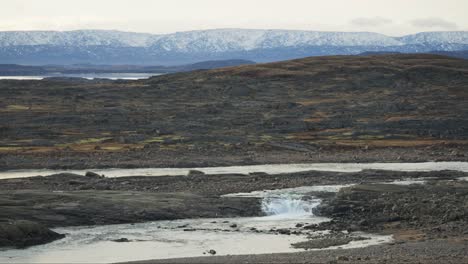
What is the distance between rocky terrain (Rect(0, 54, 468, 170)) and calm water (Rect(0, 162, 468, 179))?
3.07 metres

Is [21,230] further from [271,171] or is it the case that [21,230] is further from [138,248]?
[271,171]

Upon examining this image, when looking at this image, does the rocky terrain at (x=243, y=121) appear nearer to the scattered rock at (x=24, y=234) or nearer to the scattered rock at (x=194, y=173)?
the scattered rock at (x=194, y=173)

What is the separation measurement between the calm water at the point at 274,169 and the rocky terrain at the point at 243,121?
3.07 metres

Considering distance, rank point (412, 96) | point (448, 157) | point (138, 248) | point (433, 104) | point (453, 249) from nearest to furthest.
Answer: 1. point (453, 249)
2. point (138, 248)
3. point (448, 157)
4. point (433, 104)
5. point (412, 96)

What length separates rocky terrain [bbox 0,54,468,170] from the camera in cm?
10444

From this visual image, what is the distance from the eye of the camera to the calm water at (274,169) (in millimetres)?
89750

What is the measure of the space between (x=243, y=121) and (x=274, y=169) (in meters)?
50.3

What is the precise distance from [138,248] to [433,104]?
11357 cm

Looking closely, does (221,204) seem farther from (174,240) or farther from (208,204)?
(174,240)

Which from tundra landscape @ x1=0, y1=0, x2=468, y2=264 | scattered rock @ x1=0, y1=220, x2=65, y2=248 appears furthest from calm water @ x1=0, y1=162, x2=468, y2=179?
scattered rock @ x1=0, y1=220, x2=65, y2=248

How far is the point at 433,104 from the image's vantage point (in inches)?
6132

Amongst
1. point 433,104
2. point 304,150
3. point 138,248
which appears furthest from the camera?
point 433,104

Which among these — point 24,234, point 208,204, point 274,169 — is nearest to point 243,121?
point 274,169

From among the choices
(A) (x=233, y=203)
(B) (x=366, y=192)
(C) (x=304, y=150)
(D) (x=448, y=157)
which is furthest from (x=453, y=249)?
(C) (x=304, y=150)
